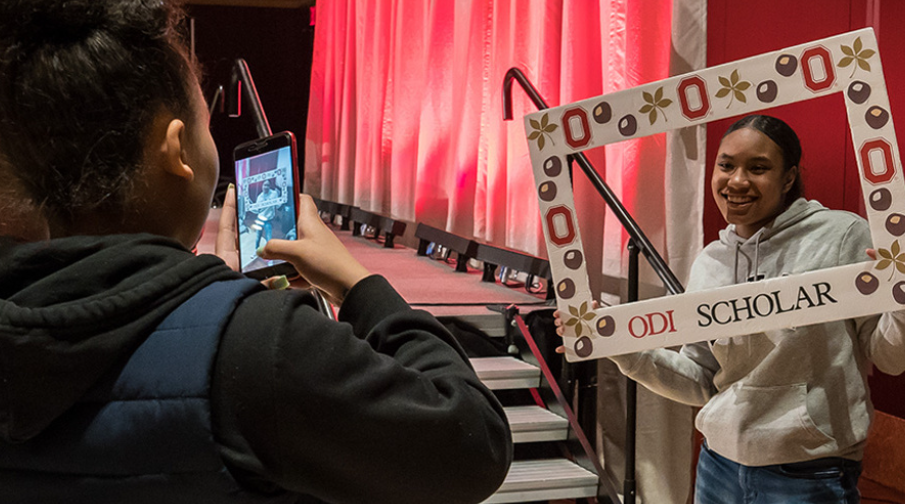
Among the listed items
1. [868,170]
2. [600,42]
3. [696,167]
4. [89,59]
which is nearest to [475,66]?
[600,42]

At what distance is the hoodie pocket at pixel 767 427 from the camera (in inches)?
61.7

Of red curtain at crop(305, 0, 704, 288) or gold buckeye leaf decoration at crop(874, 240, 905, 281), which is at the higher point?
red curtain at crop(305, 0, 704, 288)

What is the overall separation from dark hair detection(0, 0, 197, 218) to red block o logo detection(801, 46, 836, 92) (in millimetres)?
1260

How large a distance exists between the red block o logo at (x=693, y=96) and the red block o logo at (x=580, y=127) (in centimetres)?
19

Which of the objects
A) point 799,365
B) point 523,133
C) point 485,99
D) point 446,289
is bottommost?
point 799,365

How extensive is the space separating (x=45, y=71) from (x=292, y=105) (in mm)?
9789

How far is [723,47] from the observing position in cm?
276

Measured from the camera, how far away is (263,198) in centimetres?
118

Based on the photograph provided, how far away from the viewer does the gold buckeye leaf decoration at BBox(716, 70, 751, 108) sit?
158cm

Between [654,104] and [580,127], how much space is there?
156 mm

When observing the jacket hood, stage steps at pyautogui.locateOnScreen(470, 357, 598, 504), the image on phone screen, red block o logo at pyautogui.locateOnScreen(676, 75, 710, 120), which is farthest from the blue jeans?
the jacket hood

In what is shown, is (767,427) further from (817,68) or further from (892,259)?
(817,68)

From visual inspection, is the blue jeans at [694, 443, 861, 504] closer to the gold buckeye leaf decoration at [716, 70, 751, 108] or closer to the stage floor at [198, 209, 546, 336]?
the gold buckeye leaf decoration at [716, 70, 751, 108]

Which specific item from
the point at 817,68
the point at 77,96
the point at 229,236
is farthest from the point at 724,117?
the point at 77,96
